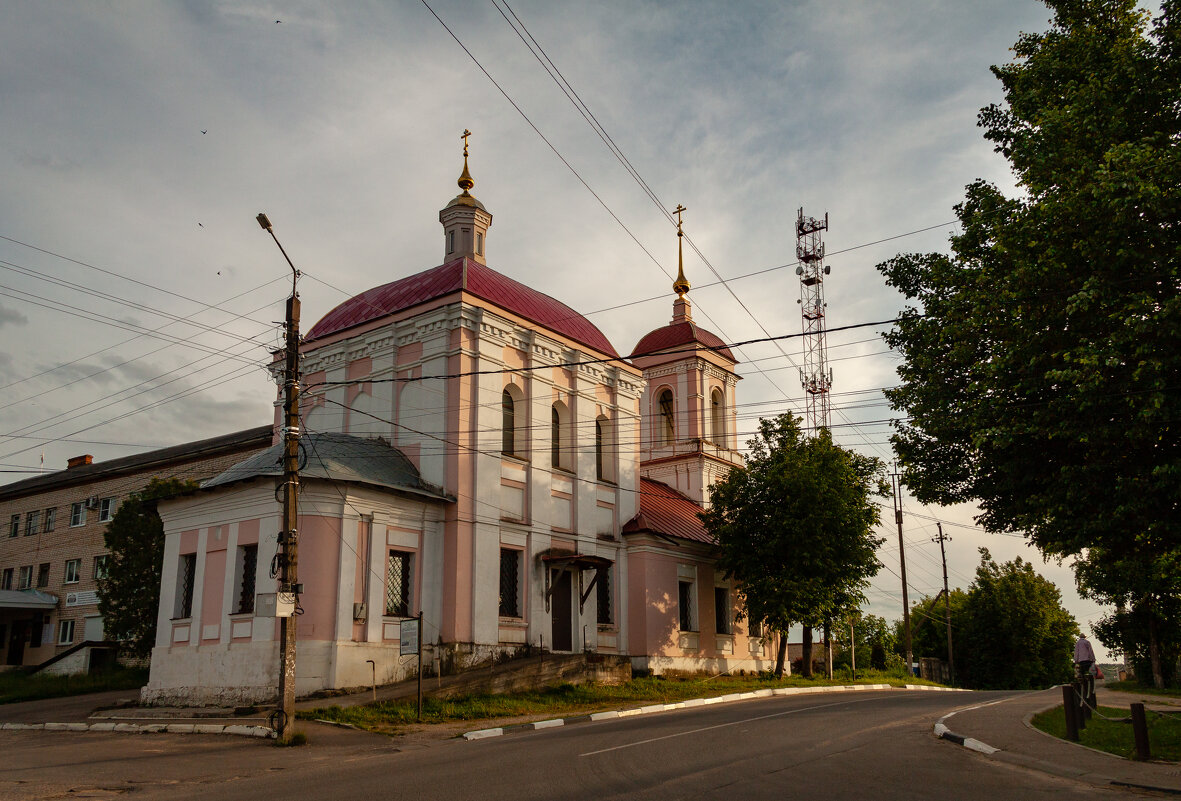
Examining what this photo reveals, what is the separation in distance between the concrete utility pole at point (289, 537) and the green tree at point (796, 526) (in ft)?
56.1

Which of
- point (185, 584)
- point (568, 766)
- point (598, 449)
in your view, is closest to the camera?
point (568, 766)

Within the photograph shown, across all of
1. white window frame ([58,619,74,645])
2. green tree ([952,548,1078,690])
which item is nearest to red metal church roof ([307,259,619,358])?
white window frame ([58,619,74,645])

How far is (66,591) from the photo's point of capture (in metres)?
42.7

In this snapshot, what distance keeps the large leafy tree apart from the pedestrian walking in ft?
7.39

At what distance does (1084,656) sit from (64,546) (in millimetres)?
43086

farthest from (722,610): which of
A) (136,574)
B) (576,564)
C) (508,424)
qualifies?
(136,574)

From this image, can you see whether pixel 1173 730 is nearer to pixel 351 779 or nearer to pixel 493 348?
pixel 351 779

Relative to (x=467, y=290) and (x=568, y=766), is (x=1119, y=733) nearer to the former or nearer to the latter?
(x=568, y=766)

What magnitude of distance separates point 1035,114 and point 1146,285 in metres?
3.94

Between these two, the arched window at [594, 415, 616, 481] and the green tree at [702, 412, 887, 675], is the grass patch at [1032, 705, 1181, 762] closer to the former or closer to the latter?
the green tree at [702, 412, 887, 675]

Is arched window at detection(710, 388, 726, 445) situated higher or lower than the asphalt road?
higher

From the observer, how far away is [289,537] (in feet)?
52.7

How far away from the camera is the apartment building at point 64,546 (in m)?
39.1

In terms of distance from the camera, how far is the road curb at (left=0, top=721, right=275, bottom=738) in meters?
16.5
